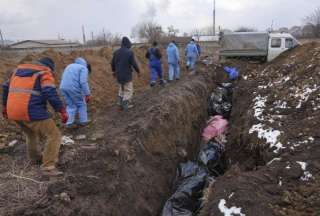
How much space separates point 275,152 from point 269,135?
0.81m

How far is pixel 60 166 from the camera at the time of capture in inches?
206

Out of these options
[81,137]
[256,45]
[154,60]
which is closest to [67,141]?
[81,137]

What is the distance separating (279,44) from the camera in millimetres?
17375

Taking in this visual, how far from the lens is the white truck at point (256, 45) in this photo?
57.0 feet

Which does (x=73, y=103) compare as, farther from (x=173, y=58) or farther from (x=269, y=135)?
(x=173, y=58)

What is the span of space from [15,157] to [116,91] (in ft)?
21.2

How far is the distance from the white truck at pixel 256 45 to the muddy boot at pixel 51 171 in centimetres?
1468

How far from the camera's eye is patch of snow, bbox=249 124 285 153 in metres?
5.64

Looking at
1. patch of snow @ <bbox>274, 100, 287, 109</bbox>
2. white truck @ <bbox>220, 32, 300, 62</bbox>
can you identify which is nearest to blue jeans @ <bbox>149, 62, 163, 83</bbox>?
patch of snow @ <bbox>274, 100, 287, 109</bbox>

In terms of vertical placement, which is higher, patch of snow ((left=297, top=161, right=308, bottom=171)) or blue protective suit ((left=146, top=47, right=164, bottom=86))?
blue protective suit ((left=146, top=47, right=164, bottom=86))

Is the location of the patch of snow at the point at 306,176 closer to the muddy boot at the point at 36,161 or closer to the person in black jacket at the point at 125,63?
the muddy boot at the point at 36,161

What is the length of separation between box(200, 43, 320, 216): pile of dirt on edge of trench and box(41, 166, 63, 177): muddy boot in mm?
2161

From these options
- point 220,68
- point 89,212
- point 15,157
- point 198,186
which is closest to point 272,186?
point 198,186

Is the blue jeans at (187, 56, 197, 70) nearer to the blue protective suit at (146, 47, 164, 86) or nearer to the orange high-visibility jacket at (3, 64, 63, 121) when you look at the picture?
the blue protective suit at (146, 47, 164, 86)
